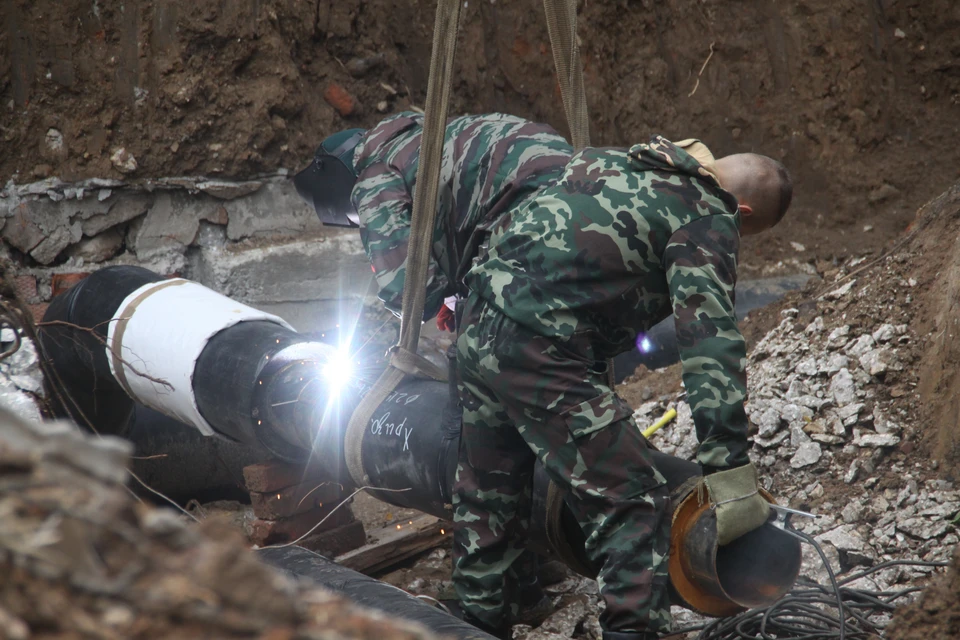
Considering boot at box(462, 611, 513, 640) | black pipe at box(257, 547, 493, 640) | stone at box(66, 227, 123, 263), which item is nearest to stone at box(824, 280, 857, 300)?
boot at box(462, 611, 513, 640)

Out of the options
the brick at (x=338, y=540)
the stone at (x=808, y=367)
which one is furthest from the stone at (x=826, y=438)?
the brick at (x=338, y=540)

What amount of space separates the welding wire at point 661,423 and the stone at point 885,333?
87 cm

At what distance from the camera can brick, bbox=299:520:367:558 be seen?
307cm

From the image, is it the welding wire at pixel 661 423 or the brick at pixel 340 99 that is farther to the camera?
the brick at pixel 340 99

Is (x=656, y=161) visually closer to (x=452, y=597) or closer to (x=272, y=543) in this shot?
(x=452, y=597)

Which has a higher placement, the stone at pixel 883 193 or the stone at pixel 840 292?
the stone at pixel 883 193

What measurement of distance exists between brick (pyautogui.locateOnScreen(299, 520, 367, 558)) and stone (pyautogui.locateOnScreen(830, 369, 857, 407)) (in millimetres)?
1929

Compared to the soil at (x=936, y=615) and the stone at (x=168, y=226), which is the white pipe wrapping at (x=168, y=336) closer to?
the stone at (x=168, y=226)

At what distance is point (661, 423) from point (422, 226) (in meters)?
1.49

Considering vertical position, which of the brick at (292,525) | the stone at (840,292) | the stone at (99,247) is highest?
the stone at (99,247)

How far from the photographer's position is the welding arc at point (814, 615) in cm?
234

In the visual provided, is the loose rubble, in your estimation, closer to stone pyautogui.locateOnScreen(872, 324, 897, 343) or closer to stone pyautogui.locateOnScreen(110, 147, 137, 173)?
stone pyautogui.locateOnScreen(872, 324, 897, 343)

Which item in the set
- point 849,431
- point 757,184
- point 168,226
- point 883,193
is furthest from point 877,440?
point 168,226

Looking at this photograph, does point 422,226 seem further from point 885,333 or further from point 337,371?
point 885,333
